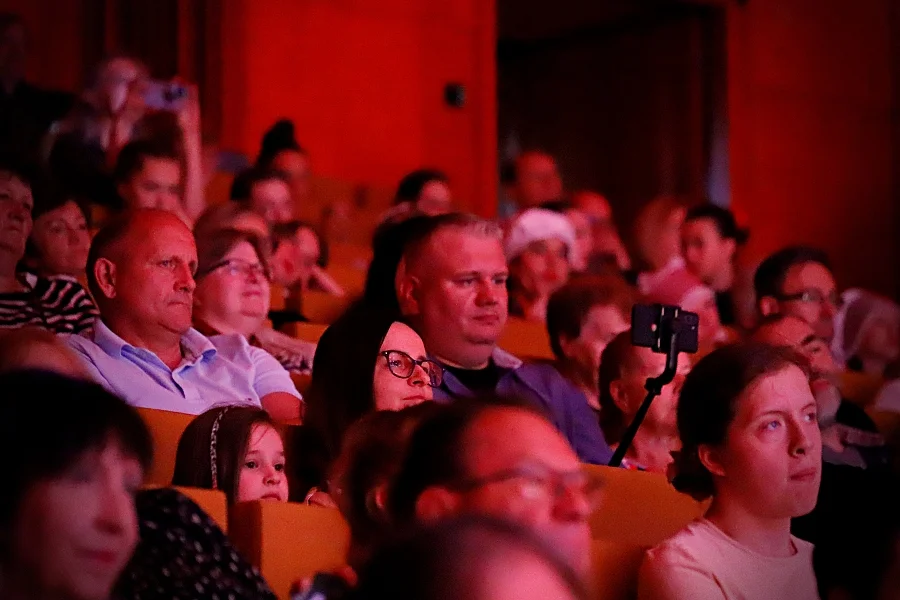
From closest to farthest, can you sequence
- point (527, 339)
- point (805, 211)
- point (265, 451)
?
point (265, 451) < point (527, 339) < point (805, 211)

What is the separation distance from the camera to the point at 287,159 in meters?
4.55

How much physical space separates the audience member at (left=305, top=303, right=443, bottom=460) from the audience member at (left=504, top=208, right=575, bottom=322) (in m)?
1.78

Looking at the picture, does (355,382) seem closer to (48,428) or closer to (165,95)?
(48,428)

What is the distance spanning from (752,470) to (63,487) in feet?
3.66

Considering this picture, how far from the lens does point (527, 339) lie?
12.2 ft

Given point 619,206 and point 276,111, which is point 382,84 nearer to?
point 276,111

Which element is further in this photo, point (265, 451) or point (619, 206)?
point (619, 206)

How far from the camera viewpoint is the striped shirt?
2.84m

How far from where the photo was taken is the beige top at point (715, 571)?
1.88 m

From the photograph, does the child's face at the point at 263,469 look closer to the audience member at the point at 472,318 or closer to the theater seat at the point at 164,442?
the theater seat at the point at 164,442

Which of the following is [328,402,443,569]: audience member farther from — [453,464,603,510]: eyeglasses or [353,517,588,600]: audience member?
[353,517,588,600]: audience member

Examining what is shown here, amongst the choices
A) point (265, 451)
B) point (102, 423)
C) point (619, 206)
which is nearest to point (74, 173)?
point (265, 451)

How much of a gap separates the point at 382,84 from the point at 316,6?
0.43 m

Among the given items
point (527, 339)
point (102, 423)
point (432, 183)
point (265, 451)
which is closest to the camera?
point (102, 423)
